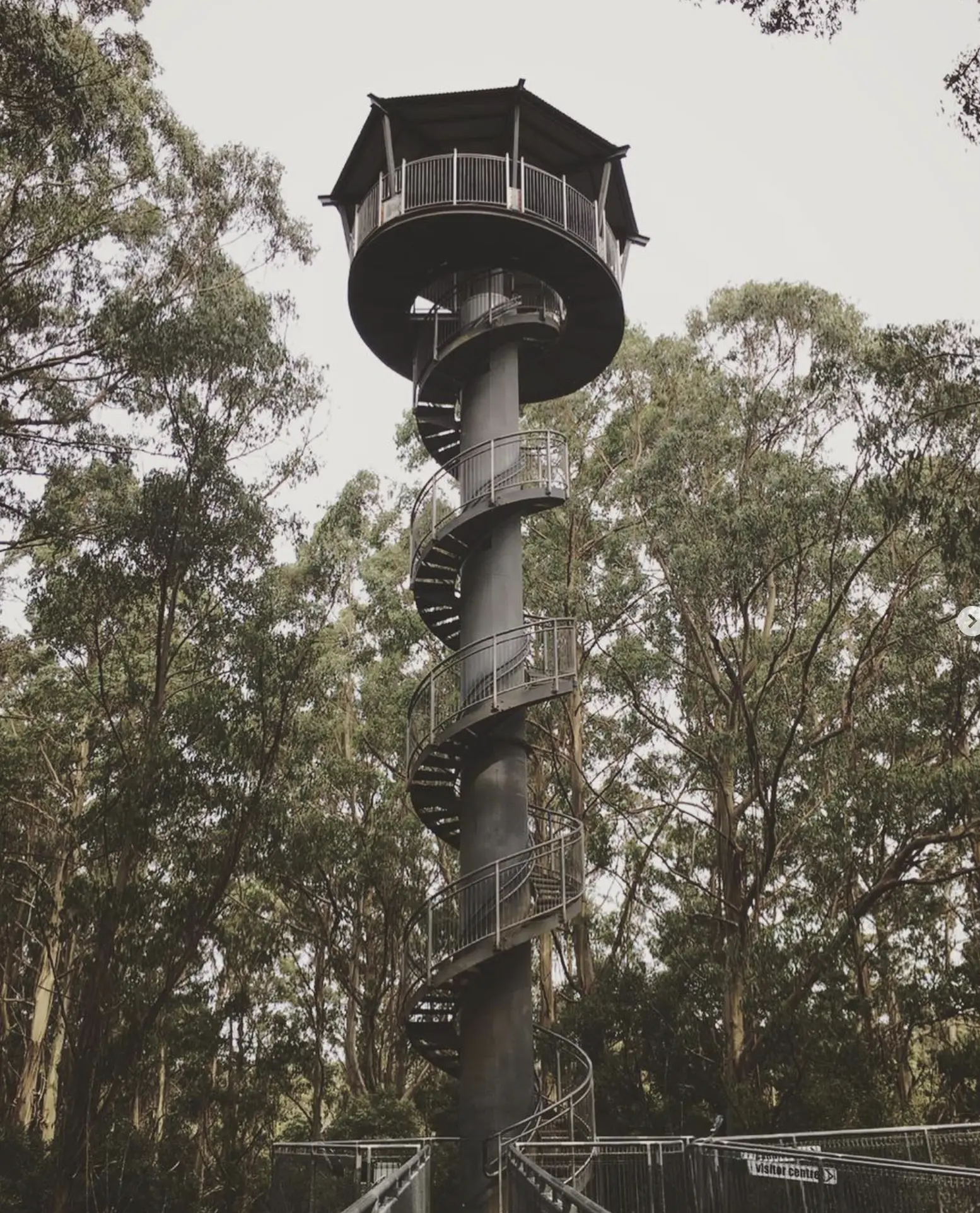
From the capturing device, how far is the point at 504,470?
13750mm

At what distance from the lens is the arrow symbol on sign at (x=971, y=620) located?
1642 cm

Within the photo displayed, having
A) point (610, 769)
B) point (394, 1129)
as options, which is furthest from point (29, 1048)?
point (610, 769)

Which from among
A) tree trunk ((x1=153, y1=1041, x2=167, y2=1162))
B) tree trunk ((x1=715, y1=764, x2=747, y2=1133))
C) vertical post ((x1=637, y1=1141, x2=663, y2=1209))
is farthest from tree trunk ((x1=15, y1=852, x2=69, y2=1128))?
vertical post ((x1=637, y1=1141, x2=663, y2=1209))

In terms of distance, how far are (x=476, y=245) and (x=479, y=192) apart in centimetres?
71

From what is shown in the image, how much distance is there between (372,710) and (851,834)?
1014 centimetres

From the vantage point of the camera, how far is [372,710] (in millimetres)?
23578

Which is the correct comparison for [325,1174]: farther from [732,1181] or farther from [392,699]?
[392,699]

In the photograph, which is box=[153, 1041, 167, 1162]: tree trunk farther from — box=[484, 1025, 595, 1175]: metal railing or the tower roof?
the tower roof

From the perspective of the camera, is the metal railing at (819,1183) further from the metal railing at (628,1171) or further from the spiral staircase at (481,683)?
the spiral staircase at (481,683)

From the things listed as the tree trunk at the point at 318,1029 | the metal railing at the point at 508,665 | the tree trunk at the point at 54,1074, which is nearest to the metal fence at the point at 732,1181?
the metal railing at the point at 508,665

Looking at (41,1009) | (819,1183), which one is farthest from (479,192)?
(41,1009)

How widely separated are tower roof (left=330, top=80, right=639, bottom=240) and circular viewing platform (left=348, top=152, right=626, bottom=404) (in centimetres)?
35

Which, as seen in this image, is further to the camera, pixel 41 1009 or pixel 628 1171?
pixel 41 1009

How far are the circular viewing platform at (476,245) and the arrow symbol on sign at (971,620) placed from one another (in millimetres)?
6796
